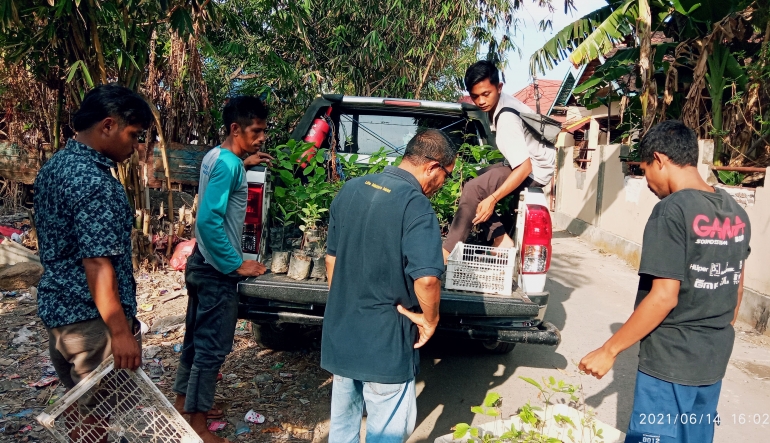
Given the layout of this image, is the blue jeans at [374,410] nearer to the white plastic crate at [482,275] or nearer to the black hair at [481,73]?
the white plastic crate at [482,275]

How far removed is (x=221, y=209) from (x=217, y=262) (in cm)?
30

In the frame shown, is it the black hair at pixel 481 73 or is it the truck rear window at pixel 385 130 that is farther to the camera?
the truck rear window at pixel 385 130

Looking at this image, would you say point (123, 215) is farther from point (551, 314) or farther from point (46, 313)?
point (551, 314)

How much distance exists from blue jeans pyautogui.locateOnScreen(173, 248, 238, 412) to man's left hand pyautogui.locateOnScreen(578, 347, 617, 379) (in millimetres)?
1952

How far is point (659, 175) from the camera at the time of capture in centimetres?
238

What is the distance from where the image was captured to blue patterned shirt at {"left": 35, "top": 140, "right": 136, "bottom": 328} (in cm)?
211

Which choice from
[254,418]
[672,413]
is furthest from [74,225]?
[672,413]

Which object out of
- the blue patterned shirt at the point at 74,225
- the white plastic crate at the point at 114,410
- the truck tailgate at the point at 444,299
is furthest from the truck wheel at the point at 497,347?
the blue patterned shirt at the point at 74,225

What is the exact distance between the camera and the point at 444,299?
129 inches

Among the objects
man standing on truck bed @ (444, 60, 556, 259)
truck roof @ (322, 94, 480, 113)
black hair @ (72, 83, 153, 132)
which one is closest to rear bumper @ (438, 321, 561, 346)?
man standing on truck bed @ (444, 60, 556, 259)

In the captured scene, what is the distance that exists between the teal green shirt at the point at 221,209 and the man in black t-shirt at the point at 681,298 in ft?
6.32

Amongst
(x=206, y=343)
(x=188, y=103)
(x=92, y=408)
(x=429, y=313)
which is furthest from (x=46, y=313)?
(x=188, y=103)

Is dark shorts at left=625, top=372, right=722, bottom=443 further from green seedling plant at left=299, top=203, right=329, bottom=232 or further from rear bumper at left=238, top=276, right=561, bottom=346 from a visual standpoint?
green seedling plant at left=299, top=203, right=329, bottom=232

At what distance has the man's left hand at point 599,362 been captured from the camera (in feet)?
7.57
